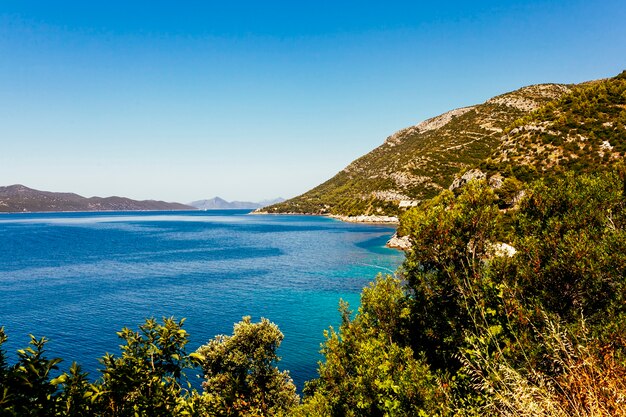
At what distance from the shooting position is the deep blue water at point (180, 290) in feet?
154

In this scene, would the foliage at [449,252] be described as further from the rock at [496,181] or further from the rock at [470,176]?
the rock at [470,176]

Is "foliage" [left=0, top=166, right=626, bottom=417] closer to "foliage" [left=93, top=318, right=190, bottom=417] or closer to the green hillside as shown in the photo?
"foliage" [left=93, top=318, right=190, bottom=417]

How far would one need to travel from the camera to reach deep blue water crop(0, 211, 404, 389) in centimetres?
4703

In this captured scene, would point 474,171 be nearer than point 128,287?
No

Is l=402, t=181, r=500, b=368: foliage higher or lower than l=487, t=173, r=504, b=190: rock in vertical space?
lower

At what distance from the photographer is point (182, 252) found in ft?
411

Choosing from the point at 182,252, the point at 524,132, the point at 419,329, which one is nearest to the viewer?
the point at 419,329

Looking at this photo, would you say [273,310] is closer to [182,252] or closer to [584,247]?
[584,247]

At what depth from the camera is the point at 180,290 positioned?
7250 cm

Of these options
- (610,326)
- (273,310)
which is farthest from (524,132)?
(610,326)

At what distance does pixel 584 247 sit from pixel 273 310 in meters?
51.9

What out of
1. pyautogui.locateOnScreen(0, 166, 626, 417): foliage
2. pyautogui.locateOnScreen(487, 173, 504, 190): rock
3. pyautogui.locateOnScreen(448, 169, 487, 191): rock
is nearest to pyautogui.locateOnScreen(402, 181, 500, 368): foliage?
pyautogui.locateOnScreen(0, 166, 626, 417): foliage

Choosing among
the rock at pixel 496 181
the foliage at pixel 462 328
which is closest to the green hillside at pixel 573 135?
the rock at pixel 496 181

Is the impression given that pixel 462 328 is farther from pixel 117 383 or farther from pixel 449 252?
pixel 117 383
